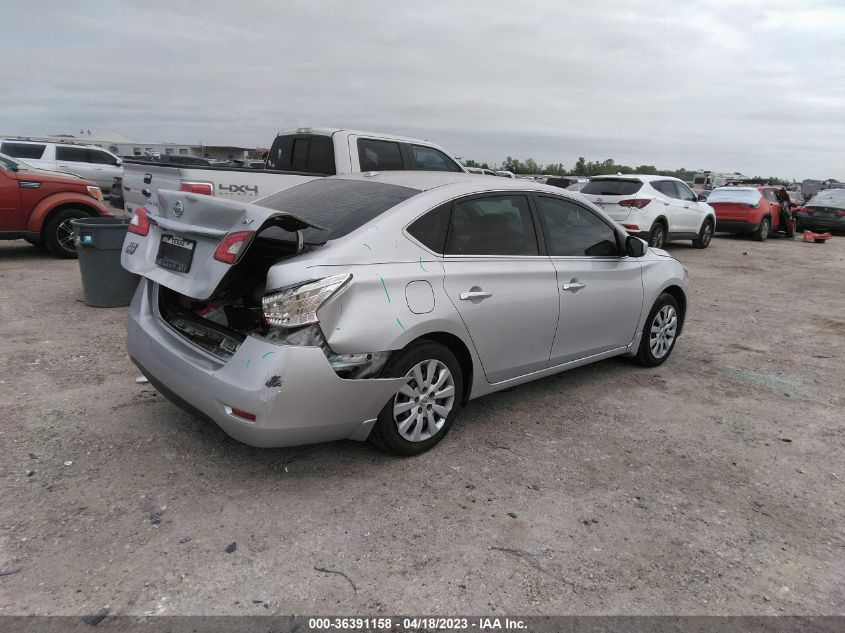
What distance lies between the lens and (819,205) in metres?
20.0

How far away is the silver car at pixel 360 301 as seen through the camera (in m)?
3.04

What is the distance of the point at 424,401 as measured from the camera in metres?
3.56

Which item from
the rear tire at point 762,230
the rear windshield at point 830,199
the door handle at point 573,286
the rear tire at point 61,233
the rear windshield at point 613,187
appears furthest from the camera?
the rear windshield at point 830,199

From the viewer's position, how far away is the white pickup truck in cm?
707

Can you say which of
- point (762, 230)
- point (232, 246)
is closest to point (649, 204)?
point (762, 230)

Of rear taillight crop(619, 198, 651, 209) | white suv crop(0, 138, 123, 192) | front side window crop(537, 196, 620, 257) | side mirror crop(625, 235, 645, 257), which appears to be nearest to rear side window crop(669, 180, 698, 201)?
rear taillight crop(619, 198, 651, 209)

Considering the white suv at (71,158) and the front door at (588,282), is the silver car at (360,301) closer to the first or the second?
the front door at (588,282)

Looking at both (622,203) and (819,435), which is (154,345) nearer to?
(819,435)

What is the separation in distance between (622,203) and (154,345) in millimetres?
11245

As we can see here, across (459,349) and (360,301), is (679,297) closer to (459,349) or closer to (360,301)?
(459,349)

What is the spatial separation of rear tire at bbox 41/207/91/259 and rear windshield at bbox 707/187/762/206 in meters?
15.7

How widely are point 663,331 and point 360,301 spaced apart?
3.49 meters

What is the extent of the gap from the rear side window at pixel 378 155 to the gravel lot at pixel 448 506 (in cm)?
440

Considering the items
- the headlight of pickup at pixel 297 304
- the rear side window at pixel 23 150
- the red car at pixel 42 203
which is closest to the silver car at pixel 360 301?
the headlight of pickup at pixel 297 304
